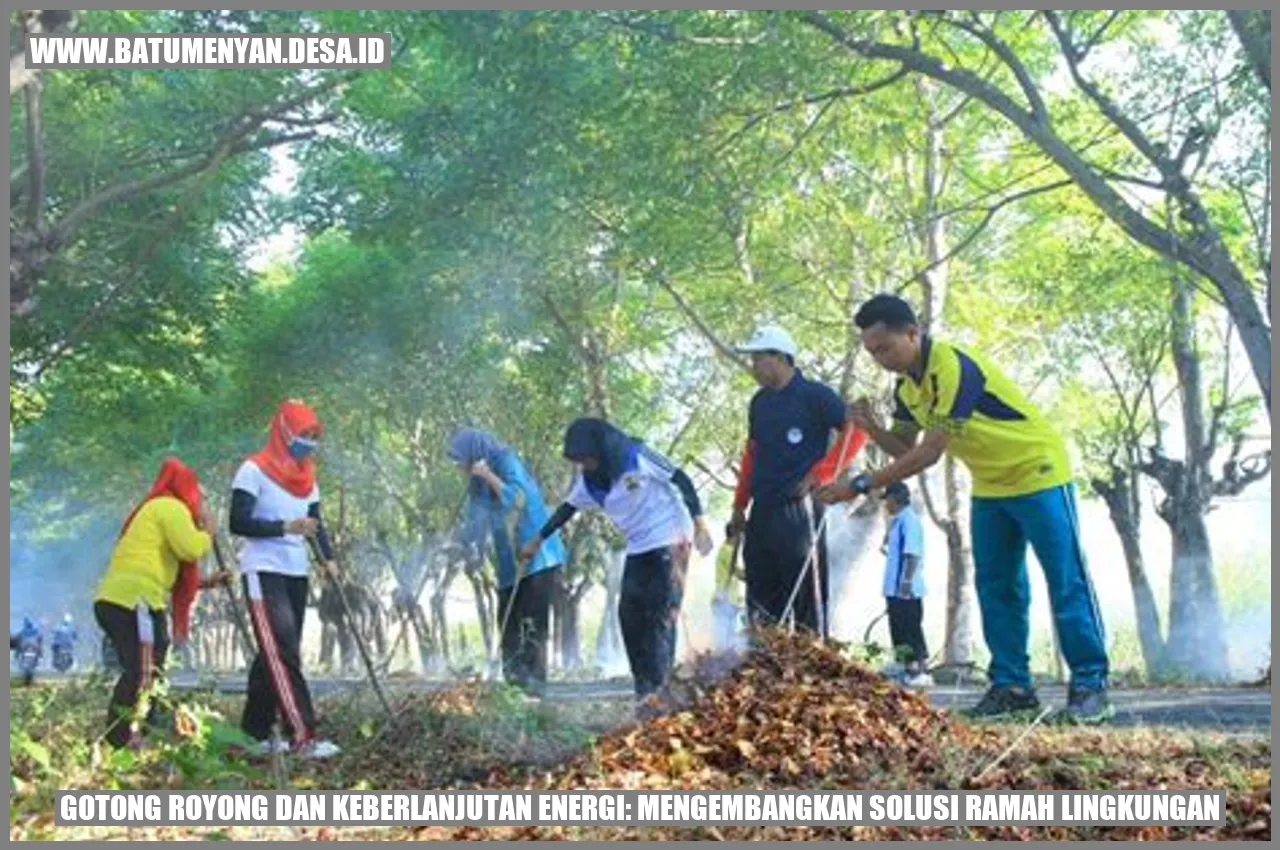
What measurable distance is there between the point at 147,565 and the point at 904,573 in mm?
4416

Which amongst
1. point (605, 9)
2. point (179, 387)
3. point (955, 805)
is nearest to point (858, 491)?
point (955, 805)

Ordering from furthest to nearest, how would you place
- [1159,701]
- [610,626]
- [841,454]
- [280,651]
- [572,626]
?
[572,626]
[610,626]
[1159,701]
[841,454]
[280,651]

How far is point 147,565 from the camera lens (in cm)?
679

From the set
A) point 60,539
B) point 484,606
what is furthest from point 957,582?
point 60,539

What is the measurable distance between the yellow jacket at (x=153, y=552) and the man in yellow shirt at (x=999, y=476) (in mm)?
2506

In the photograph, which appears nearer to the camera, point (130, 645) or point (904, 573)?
point (130, 645)

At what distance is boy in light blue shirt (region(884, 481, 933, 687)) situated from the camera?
31.1 ft

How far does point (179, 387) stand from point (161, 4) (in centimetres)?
673

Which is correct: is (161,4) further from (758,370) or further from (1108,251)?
(1108,251)

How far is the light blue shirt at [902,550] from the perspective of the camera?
952 centimetres

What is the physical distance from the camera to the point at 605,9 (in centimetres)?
878

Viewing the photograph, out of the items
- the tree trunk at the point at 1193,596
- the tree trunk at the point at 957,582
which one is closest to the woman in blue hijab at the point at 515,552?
the tree trunk at the point at 957,582

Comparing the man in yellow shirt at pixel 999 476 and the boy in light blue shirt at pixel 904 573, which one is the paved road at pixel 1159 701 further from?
the boy in light blue shirt at pixel 904 573

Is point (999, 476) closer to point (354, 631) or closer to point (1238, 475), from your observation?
point (354, 631)
